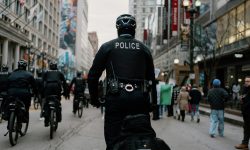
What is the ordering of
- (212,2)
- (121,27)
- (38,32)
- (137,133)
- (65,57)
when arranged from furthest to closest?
1. (65,57)
2. (38,32)
3. (212,2)
4. (121,27)
5. (137,133)

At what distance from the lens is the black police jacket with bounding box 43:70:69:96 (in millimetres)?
10086

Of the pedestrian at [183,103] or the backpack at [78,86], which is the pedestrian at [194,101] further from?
the backpack at [78,86]

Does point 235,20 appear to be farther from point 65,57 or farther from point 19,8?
point 65,57

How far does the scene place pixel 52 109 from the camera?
9.50 meters

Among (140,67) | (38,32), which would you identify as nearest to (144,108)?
(140,67)

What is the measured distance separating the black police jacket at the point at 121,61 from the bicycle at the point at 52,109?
5.32 m

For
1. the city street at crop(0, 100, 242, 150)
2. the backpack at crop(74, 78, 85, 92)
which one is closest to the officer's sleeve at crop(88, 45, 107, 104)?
→ the city street at crop(0, 100, 242, 150)

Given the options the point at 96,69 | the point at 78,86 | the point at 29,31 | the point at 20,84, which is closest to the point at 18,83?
the point at 20,84

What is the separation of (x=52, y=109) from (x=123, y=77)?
19.0 feet

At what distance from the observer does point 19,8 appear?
52531 mm

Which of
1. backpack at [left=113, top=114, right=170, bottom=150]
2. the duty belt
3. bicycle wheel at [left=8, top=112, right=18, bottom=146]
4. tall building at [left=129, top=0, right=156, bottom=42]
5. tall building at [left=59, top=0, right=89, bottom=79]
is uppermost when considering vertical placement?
tall building at [left=129, top=0, right=156, bottom=42]

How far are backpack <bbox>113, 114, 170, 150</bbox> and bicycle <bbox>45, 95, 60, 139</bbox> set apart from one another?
6168 millimetres

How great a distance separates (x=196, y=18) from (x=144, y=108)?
50.6m

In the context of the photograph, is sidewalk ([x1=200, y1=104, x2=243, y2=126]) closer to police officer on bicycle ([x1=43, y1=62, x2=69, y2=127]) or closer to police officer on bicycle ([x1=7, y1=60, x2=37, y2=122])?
police officer on bicycle ([x1=43, y1=62, x2=69, y2=127])
